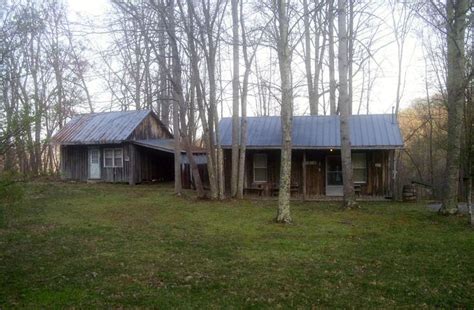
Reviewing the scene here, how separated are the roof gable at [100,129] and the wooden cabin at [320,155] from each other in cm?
713

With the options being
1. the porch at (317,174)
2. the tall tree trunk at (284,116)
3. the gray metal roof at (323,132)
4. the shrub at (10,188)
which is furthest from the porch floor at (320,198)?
the shrub at (10,188)

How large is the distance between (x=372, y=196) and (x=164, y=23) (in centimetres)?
1146

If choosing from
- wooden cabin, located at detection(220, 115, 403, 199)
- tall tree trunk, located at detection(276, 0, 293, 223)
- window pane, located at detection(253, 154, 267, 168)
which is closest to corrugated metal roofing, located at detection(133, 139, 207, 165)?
wooden cabin, located at detection(220, 115, 403, 199)

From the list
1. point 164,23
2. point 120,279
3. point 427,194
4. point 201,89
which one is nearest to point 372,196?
point 427,194

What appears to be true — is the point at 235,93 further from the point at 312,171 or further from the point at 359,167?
the point at 359,167

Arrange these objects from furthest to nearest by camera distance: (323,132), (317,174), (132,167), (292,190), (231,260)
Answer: (132,167) → (317,174) → (292,190) → (323,132) → (231,260)

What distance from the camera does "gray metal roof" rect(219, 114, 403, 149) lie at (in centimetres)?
1731

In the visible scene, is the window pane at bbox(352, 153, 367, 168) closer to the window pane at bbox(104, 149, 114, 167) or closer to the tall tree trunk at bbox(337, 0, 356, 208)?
the tall tree trunk at bbox(337, 0, 356, 208)

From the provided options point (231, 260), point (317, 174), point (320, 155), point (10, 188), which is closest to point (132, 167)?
point (317, 174)

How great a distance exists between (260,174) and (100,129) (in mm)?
11349

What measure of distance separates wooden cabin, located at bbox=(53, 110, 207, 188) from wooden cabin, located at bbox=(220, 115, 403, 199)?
411 centimetres

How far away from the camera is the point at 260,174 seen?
19.5m

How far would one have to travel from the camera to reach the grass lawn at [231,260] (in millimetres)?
5562

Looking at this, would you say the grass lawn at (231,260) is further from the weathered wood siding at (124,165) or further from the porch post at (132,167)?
the weathered wood siding at (124,165)
